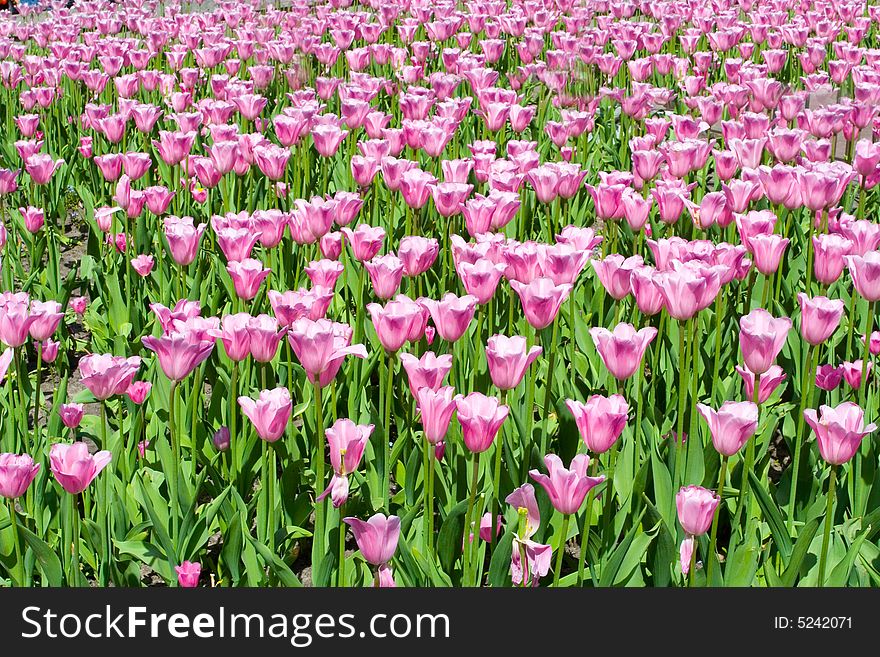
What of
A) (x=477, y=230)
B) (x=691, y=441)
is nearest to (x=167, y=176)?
(x=477, y=230)

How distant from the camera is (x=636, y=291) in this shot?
2.58 metres

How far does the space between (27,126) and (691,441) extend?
347 cm

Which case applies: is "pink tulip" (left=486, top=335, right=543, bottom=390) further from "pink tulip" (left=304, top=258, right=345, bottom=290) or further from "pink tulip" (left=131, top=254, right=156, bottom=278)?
"pink tulip" (left=131, top=254, right=156, bottom=278)

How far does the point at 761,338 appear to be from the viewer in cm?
227

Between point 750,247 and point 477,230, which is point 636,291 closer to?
point 750,247

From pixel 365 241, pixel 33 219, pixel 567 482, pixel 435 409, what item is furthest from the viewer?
pixel 33 219

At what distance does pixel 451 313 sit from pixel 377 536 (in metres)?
0.70

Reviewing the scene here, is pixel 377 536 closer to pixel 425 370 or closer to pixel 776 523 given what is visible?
pixel 425 370

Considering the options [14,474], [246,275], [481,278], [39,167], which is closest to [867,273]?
[481,278]

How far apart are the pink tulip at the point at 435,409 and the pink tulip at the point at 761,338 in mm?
651

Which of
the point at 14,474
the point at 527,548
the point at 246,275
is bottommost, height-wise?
the point at 527,548

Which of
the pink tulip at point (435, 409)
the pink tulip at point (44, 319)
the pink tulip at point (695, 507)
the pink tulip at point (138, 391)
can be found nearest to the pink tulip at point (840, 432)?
the pink tulip at point (695, 507)

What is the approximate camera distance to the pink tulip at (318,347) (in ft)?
7.14

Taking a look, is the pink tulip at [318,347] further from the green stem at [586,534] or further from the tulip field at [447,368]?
the green stem at [586,534]
